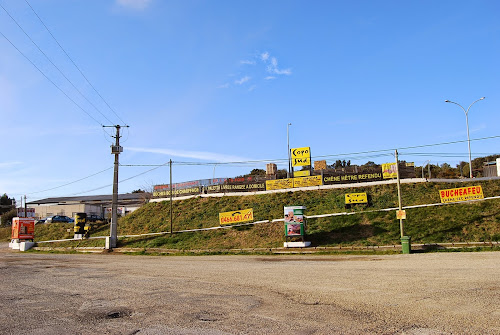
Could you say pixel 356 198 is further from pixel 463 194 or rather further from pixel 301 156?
pixel 301 156

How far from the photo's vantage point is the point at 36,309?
28.6ft

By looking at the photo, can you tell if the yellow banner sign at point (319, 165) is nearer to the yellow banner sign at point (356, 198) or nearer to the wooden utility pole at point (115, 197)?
the yellow banner sign at point (356, 198)

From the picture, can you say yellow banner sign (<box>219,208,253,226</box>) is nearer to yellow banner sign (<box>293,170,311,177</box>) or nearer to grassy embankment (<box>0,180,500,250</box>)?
grassy embankment (<box>0,180,500,250</box>)

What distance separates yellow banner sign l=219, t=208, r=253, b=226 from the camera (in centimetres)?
3529

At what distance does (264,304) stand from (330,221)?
24.3 m

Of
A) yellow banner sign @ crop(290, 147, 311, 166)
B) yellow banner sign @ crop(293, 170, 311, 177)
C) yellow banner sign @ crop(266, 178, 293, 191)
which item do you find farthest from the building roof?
yellow banner sign @ crop(293, 170, 311, 177)

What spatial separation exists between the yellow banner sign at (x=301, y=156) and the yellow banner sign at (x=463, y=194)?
17.2 m

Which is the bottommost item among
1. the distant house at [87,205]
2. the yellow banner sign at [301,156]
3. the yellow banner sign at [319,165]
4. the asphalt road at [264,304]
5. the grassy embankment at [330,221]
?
the asphalt road at [264,304]

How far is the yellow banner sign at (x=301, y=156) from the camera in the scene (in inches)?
1757

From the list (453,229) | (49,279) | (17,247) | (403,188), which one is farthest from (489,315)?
(17,247)

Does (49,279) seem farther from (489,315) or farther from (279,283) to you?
(489,315)

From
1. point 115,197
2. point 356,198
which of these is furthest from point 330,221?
point 115,197

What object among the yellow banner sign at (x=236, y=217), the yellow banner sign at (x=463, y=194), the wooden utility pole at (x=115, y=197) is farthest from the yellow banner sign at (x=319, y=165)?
the wooden utility pole at (x=115, y=197)

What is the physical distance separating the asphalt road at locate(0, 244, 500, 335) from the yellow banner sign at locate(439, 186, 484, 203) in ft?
59.2
